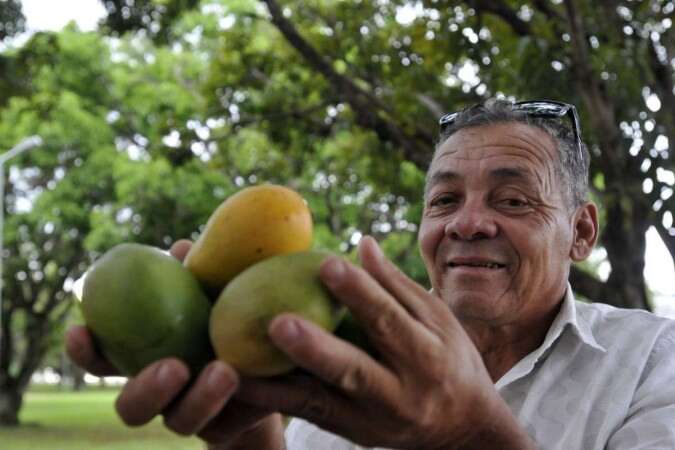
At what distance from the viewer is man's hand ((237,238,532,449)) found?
133 centimetres

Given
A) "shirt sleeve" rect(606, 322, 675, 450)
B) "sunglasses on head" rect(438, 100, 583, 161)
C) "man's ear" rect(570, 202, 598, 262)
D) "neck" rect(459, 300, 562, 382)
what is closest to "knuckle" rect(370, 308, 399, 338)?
"shirt sleeve" rect(606, 322, 675, 450)

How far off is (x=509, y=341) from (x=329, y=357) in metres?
1.45

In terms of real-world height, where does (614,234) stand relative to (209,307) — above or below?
below

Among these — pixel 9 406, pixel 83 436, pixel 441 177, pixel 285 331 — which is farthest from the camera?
pixel 9 406

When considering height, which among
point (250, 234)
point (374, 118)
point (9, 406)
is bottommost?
point (9, 406)

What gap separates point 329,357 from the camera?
1.30m

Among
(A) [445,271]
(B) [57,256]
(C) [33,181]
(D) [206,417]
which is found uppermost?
(D) [206,417]

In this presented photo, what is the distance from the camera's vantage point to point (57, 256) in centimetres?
2261

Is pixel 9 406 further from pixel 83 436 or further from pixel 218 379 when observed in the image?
pixel 218 379

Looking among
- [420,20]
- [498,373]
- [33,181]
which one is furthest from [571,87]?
[33,181]

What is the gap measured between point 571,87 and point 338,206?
33.7ft

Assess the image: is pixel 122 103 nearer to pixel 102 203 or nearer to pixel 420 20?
pixel 102 203

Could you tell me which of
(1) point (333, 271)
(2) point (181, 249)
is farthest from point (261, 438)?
(1) point (333, 271)

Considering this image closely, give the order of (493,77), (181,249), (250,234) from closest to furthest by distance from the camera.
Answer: (250,234)
(181,249)
(493,77)
